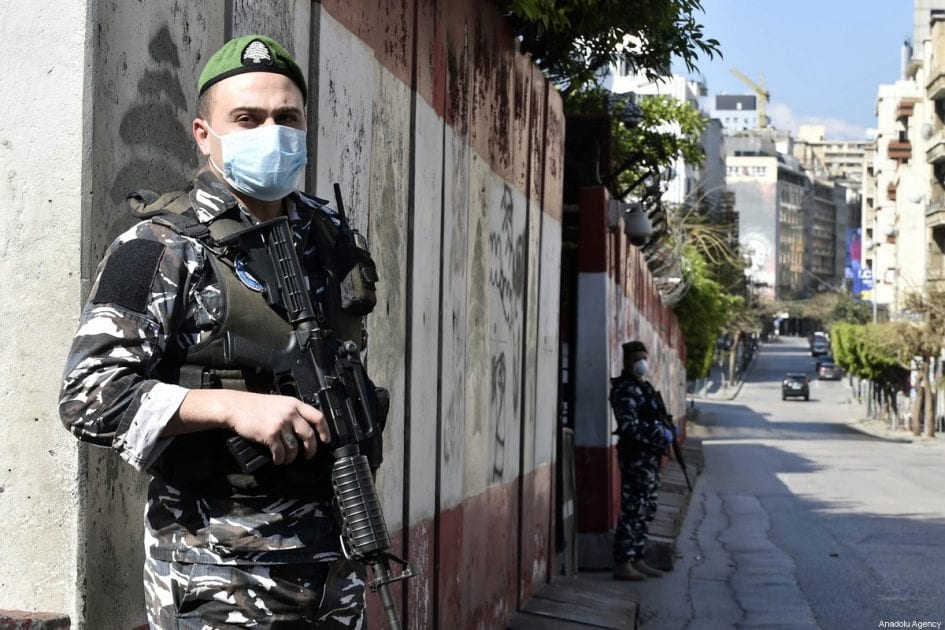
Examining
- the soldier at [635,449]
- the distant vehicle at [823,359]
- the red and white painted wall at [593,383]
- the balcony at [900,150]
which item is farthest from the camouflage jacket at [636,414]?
the distant vehicle at [823,359]

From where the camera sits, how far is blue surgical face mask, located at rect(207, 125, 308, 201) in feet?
9.06

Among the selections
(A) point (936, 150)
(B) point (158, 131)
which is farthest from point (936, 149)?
(B) point (158, 131)

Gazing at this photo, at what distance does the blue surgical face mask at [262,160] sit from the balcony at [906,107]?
74.0 m

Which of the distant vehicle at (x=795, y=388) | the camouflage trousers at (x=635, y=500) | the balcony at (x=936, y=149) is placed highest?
the balcony at (x=936, y=149)

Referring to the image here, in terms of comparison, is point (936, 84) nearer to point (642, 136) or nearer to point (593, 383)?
point (642, 136)

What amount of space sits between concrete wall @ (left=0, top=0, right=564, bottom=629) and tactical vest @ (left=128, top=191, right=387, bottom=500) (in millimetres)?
358

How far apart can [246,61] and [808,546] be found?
39.1ft

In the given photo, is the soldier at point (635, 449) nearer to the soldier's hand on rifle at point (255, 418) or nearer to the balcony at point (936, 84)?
the soldier's hand on rifle at point (255, 418)

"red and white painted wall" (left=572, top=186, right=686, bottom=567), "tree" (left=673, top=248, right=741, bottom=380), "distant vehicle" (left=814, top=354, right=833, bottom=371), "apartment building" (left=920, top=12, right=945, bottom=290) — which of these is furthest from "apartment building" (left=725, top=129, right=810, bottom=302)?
"red and white painted wall" (left=572, top=186, right=686, bottom=567)

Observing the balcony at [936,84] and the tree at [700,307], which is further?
the balcony at [936,84]

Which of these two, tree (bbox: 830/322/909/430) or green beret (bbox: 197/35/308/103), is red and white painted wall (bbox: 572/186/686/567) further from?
tree (bbox: 830/322/909/430)

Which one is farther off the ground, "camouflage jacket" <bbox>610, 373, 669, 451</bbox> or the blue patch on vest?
the blue patch on vest

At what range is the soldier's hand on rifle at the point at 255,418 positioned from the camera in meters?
2.53

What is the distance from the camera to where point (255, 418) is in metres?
2.53
